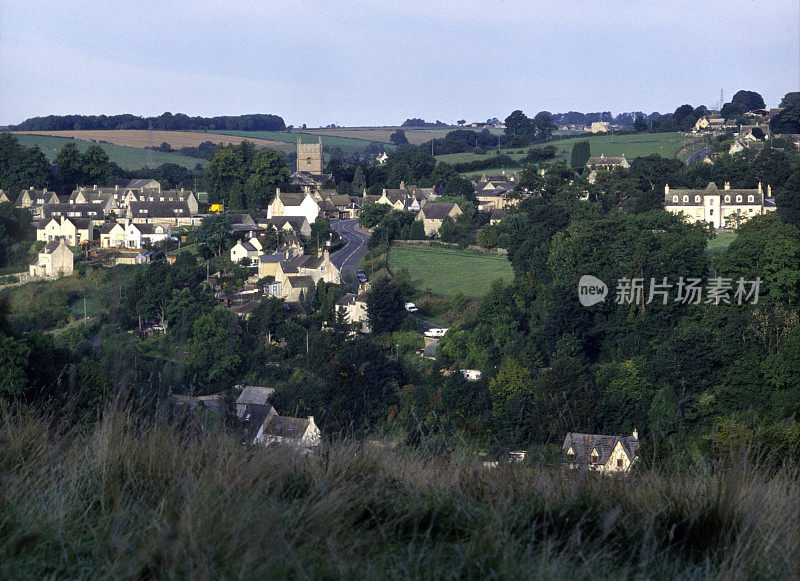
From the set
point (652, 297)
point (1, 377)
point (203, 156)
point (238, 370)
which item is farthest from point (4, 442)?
point (203, 156)

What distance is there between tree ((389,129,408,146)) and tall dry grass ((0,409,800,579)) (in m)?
113

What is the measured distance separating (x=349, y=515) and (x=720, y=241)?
→ 1286 inches

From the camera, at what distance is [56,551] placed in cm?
248

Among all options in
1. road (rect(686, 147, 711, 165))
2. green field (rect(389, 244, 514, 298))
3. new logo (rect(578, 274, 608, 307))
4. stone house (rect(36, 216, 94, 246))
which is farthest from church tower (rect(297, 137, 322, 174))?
new logo (rect(578, 274, 608, 307))

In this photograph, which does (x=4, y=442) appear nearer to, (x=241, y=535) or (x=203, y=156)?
(x=241, y=535)

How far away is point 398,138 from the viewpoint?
386 ft

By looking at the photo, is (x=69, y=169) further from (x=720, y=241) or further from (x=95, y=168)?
(x=720, y=241)

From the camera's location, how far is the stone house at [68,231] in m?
34.8

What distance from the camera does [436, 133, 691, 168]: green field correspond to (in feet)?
197

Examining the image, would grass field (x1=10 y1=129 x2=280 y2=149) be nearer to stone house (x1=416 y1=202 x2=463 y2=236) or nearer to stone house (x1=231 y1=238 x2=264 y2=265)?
stone house (x1=416 y1=202 x2=463 y2=236)

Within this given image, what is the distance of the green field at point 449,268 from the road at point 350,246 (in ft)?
4.75

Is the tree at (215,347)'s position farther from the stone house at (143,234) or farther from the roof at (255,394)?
the stone house at (143,234)

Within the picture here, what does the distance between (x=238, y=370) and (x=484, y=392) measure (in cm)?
708

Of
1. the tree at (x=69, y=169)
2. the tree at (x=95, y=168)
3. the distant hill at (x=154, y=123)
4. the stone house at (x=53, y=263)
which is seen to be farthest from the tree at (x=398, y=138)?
the stone house at (x=53, y=263)
